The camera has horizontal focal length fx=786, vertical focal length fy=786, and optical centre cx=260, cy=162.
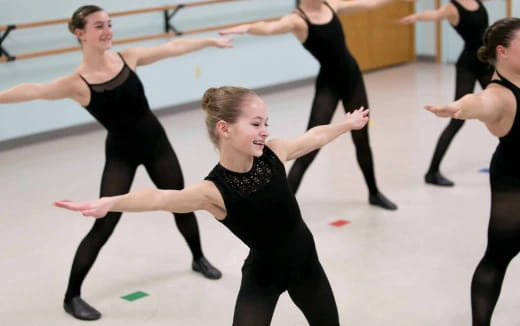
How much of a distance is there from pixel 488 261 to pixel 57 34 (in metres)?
5.04

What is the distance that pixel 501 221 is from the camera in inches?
109

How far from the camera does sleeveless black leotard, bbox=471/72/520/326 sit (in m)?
2.73

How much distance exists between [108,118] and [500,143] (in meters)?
1.78

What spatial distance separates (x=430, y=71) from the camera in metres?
9.11

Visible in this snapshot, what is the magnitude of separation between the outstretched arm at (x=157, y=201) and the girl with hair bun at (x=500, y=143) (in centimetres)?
81

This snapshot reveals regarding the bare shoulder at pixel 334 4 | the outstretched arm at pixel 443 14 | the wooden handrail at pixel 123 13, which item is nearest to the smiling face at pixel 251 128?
the bare shoulder at pixel 334 4

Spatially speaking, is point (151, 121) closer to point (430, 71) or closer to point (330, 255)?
point (330, 255)

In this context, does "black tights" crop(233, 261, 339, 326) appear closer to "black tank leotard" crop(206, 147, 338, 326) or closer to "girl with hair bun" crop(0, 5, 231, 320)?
"black tank leotard" crop(206, 147, 338, 326)

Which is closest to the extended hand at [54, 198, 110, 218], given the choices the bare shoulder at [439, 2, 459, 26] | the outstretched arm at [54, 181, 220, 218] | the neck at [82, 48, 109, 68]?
the outstretched arm at [54, 181, 220, 218]

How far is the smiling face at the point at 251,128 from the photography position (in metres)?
2.38

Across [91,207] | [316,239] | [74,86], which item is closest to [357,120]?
[91,207]

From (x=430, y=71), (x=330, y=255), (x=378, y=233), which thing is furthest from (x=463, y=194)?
(x=430, y=71)

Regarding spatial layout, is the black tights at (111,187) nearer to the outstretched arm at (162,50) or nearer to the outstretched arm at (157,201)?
the outstretched arm at (162,50)

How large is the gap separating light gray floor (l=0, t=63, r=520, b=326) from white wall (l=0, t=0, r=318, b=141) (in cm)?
37
